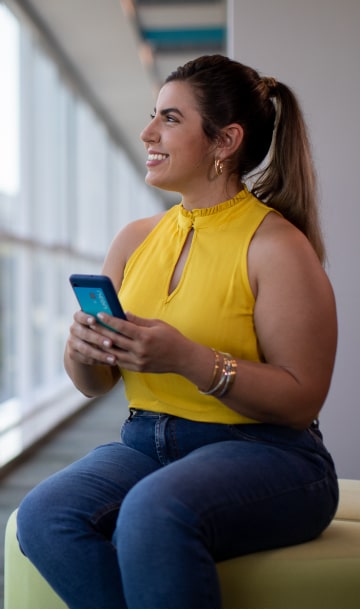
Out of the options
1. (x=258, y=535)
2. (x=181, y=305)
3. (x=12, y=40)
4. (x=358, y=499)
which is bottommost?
(x=358, y=499)

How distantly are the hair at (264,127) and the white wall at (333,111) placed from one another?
1208 millimetres

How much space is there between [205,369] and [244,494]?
22 cm

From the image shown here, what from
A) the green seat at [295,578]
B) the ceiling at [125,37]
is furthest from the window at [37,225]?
the green seat at [295,578]

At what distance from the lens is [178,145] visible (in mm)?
1696

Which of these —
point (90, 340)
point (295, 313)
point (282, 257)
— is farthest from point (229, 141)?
point (90, 340)

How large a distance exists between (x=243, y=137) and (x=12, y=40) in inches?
199

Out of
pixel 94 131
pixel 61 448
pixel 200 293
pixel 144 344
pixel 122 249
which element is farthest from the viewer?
pixel 94 131

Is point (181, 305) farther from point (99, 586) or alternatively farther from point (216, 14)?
point (216, 14)

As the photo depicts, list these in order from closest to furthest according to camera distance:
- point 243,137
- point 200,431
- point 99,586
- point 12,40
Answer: point 99,586 → point 200,431 → point 243,137 → point 12,40

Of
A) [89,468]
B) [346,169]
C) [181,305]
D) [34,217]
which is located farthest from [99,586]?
[34,217]

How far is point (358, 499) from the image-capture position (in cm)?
195

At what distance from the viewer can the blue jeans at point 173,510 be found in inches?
49.2

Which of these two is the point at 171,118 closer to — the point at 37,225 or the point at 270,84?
the point at 270,84

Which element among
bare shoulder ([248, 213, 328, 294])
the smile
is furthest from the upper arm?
the smile
